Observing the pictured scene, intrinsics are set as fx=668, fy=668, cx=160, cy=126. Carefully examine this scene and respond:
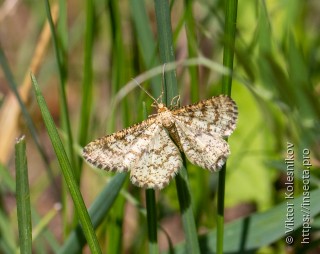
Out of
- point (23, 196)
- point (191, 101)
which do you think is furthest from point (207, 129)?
point (23, 196)

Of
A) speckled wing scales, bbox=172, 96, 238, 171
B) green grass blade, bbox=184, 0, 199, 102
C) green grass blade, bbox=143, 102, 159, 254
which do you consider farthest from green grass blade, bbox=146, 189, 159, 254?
green grass blade, bbox=184, 0, 199, 102

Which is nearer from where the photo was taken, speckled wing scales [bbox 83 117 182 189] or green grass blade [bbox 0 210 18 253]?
speckled wing scales [bbox 83 117 182 189]

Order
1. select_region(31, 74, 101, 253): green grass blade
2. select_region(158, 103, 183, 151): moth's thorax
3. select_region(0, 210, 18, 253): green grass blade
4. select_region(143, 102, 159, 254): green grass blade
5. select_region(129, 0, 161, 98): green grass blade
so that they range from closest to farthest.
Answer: select_region(31, 74, 101, 253): green grass blade
select_region(143, 102, 159, 254): green grass blade
select_region(158, 103, 183, 151): moth's thorax
select_region(129, 0, 161, 98): green grass blade
select_region(0, 210, 18, 253): green grass blade

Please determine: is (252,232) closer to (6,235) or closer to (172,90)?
(172,90)

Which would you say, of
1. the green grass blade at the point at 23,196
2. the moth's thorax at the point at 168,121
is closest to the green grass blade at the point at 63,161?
the green grass blade at the point at 23,196

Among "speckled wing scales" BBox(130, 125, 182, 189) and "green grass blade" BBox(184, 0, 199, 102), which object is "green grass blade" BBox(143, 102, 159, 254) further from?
"green grass blade" BBox(184, 0, 199, 102)

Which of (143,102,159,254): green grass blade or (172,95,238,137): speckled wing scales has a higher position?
(172,95,238,137): speckled wing scales
